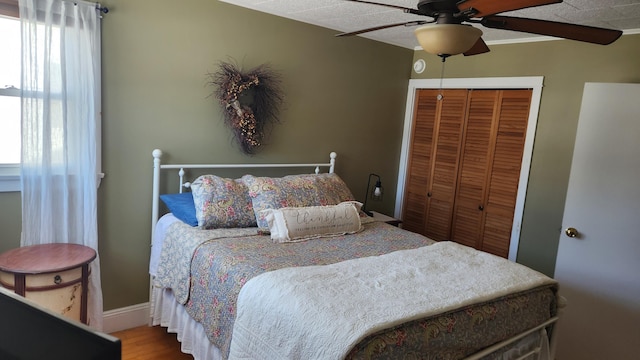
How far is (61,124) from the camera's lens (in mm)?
2279

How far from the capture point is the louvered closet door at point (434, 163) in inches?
150

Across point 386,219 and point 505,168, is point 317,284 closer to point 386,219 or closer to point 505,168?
point 386,219

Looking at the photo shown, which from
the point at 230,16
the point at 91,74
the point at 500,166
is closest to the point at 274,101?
the point at 230,16

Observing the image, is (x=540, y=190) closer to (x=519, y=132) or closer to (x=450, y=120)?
(x=519, y=132)

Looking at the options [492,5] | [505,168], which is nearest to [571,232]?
[505,168]

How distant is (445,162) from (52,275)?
10.4ft

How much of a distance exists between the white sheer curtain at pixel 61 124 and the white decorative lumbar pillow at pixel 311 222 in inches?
41.7

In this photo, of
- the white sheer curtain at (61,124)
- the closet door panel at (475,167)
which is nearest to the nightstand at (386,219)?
the closet door panel at (475,167)

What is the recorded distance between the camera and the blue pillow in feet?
8.44

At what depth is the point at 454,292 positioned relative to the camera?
181 centimetres

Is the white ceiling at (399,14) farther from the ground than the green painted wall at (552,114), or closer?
farther from the ground

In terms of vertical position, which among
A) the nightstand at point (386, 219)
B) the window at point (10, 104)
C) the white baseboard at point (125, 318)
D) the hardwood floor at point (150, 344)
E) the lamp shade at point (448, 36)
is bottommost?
the hardwood floor at point (150, 344)

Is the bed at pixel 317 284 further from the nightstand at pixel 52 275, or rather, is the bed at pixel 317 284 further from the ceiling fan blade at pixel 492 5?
the ceiling fan blade at pixel 492 5

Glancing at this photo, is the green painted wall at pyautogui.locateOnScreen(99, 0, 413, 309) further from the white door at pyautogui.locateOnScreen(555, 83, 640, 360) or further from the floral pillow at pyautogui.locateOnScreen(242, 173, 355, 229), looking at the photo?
the white door at pyautogui.locateOnScreen(555, 83, 640, 360)
